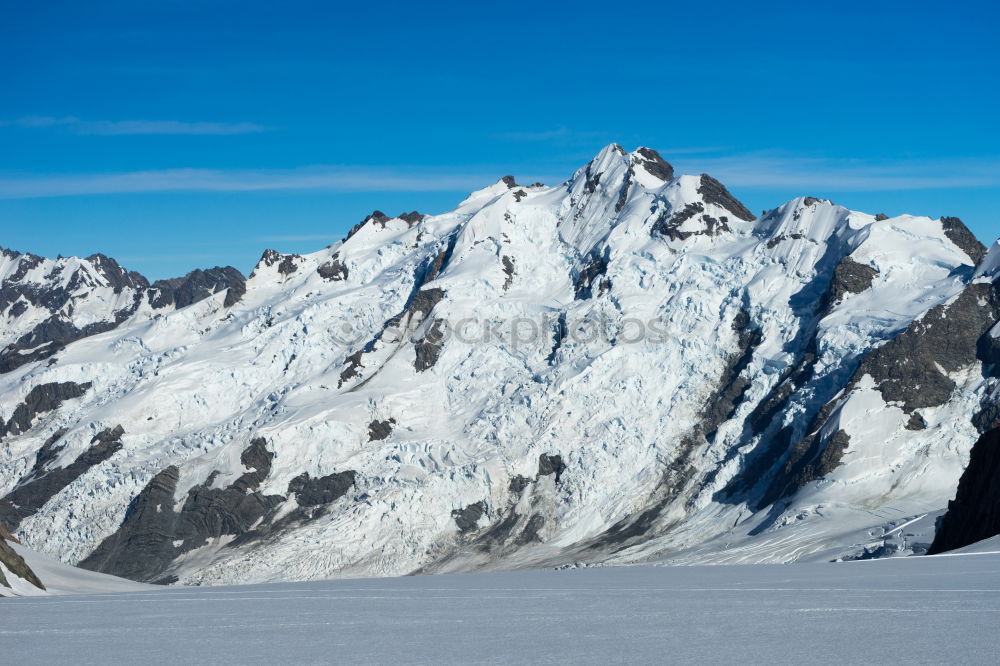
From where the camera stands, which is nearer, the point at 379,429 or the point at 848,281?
the point at 848,281

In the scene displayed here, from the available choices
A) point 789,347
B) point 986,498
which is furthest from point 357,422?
point 986,498

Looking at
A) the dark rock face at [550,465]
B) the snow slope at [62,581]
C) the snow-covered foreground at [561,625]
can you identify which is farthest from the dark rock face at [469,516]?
the snow-covered foreground at [561,625]

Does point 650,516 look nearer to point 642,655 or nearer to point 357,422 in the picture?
point 357,422

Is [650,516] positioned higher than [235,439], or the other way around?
[235,439]

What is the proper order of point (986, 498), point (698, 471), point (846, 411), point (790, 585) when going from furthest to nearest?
point (698, 471), point (846, 411), point (986, 498), point (790, 585)

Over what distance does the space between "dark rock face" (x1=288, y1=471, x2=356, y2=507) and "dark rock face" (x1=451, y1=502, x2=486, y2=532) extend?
742 inches

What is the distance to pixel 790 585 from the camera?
3619 cm

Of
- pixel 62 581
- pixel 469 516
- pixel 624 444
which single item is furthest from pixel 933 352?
pixel 62 581

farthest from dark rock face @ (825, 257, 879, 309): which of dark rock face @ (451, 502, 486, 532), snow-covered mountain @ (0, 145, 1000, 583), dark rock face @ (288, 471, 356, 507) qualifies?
dark rock face @ (288, 471, 356, 507)

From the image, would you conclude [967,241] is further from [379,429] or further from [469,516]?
[379,429]

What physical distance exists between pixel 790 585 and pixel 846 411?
5163 inches

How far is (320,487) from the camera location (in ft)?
603

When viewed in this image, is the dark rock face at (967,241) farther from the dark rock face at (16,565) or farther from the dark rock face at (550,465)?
the dark rock face at (16,565)

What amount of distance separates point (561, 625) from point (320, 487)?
161 m
